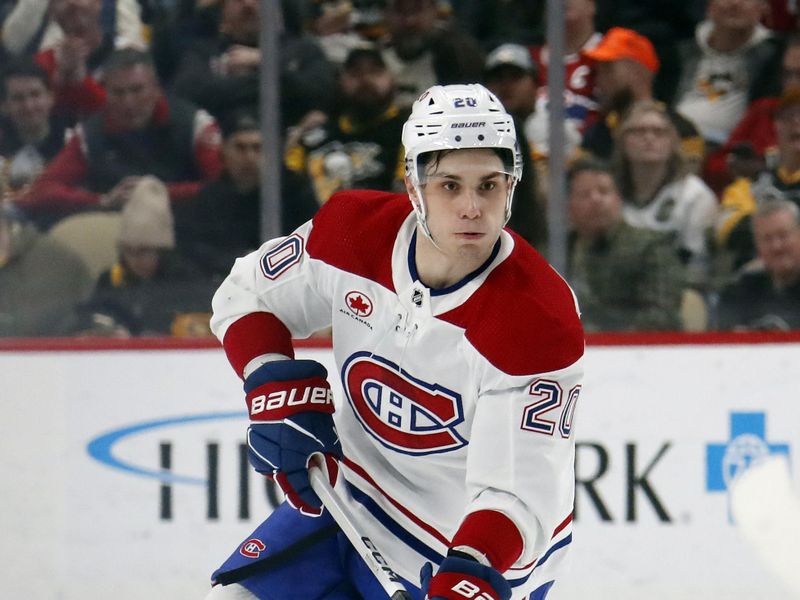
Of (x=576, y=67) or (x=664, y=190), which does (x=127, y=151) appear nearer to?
(x=576, y=67)

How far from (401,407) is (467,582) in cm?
36

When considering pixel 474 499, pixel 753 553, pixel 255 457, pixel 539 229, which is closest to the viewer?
pixel 474 499

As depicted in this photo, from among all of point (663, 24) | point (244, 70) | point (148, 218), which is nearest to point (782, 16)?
point (663, 24)

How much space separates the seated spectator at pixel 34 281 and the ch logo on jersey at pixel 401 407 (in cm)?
177

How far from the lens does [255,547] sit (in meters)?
2.32

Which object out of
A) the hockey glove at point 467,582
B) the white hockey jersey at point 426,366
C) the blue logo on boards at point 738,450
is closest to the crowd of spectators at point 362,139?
the blue logo on boards at point 738,450

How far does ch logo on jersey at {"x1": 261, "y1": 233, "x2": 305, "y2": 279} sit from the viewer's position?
2383 millimetres

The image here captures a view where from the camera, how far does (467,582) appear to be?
6.38 ft

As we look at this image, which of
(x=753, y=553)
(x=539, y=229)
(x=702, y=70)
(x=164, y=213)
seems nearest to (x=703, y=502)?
(x=753, y=553)

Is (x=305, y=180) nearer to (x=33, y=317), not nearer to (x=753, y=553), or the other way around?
(x=33, y=317)

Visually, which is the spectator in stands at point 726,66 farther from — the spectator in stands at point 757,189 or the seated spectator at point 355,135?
the seated spectator at point 355,135

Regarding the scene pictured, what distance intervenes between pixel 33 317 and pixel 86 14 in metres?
0.84

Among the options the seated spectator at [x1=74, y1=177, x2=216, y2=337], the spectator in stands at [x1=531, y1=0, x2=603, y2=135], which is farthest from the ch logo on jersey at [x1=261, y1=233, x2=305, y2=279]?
the spectator in stands at [x1=531, y1=0, x2=603, y2=135]

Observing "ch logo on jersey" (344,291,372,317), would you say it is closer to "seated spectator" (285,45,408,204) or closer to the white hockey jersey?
the white hockey jersey
